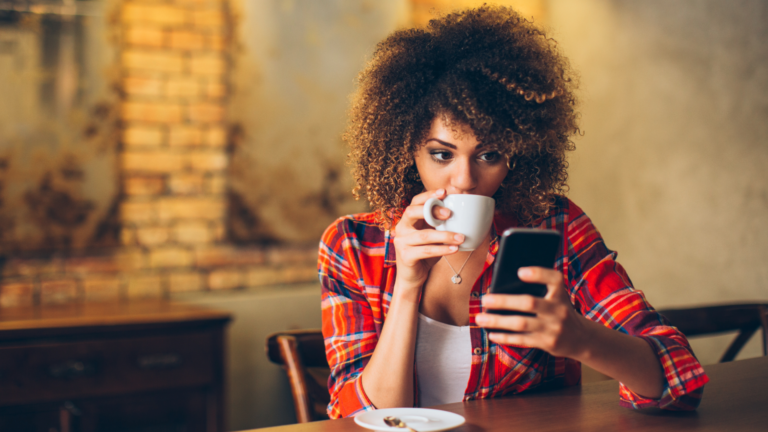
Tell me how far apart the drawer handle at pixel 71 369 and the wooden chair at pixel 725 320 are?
169 cm

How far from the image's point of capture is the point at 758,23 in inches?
92.4

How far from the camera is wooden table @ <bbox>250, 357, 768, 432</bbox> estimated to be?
810 mm

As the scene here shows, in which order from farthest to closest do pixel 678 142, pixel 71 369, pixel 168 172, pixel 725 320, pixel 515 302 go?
1. pixel 678 142
2. pixel 168 172
3. pixel 71 369
4. pixel 725 320
5. pixel 515 302

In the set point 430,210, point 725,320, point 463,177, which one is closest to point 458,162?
point 463,177

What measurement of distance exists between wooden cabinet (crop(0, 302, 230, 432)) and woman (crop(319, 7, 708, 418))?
1.04 meters

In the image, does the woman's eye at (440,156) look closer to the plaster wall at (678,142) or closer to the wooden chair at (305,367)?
the wooden chair at (305,367)

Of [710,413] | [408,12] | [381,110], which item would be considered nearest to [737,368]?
[710,413]

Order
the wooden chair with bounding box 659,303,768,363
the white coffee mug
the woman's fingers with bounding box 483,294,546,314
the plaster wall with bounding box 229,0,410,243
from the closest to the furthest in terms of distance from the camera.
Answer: the woman's fingers with bounding box 483,294,546,314
the white coffee mug
the wooden chair with bounding box 659,303,768,363
the plaster wall with bounding box 229,0,410,243

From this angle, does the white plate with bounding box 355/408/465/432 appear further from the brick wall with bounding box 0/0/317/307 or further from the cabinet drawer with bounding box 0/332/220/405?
the brick wall with bounding box 0/0/317/307

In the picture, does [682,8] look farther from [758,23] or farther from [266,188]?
[266,188]

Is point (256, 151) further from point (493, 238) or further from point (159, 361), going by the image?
point (493, 238)

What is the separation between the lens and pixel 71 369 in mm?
1860

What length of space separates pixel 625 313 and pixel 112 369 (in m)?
1.59

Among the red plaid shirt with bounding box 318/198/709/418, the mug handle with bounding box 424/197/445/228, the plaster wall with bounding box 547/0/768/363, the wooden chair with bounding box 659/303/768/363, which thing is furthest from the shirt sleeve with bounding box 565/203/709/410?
the plaster wall with bounding box 547/0/768/363
